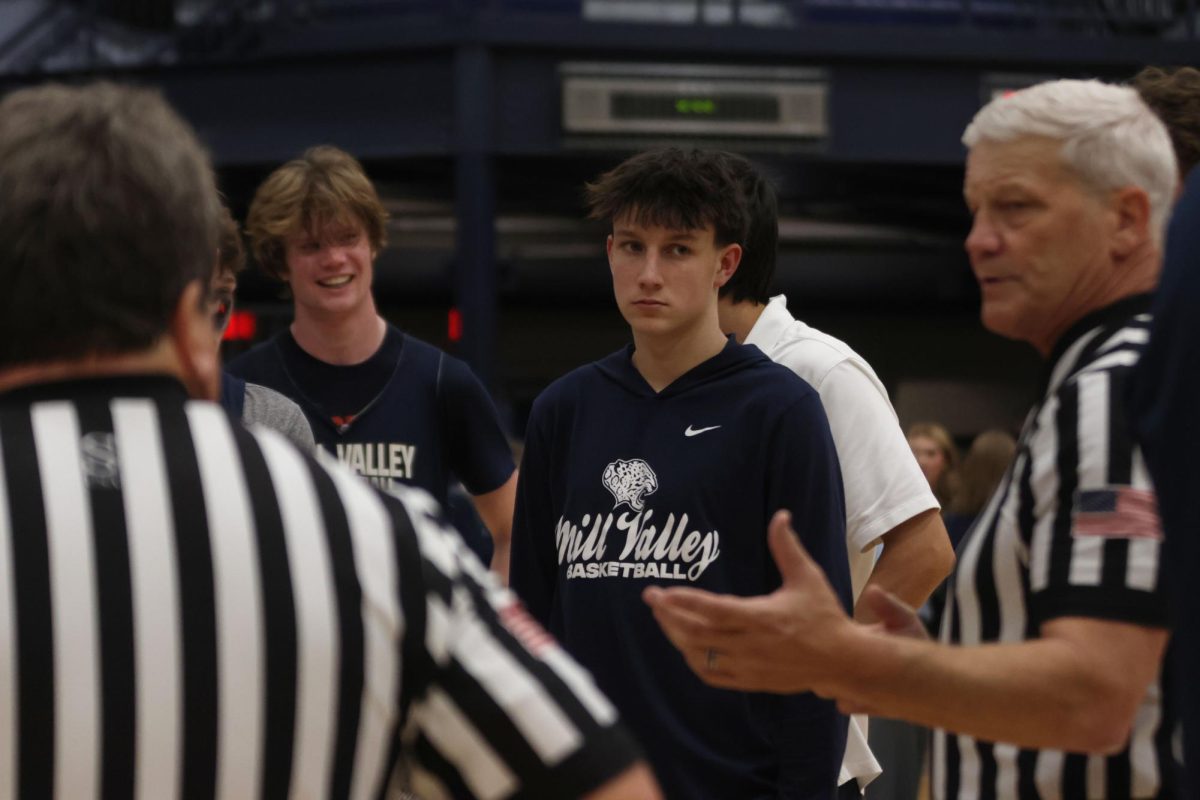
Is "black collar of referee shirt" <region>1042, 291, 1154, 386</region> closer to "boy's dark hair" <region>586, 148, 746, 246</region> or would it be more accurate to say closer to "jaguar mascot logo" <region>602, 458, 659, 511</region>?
"jaguar mascot logo" <region>602, 458, 659, 511</region>

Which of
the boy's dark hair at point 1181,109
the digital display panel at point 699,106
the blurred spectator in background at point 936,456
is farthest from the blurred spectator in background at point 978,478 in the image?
the boy's dark hair at point 1181,109

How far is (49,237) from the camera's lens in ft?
4.20

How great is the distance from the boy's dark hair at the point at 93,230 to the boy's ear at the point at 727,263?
1.83 meters

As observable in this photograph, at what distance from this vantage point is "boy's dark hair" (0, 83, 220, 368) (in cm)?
128

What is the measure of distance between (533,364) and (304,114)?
4.07m

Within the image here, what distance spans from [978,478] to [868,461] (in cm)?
412

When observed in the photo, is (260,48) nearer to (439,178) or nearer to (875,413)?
(439,178)

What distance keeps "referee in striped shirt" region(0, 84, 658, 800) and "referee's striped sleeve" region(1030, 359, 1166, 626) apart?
2.15ft

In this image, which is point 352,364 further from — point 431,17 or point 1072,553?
point 431,17

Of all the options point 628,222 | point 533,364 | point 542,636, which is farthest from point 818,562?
point 533,364

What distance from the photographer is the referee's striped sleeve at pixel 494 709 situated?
4.17 ft

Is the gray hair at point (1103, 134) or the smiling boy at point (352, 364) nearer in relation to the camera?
the gray hair at point (1103, 134)

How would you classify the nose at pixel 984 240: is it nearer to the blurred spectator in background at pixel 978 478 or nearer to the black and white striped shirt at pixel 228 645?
the black and white striped shirt at pixel 228 645

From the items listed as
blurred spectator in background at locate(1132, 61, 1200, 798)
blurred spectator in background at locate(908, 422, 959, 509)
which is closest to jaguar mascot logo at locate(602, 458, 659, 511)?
blurred spectator in background at locate(1132, 61, 1200, 798)
